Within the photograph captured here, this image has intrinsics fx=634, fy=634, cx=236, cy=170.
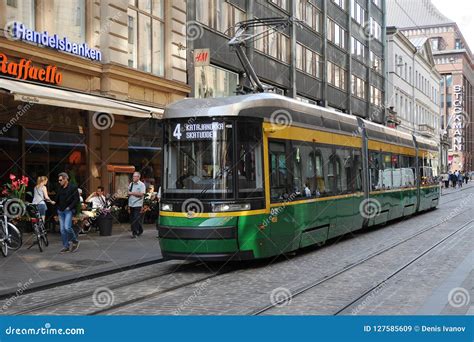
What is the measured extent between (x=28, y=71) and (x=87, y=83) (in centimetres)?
267

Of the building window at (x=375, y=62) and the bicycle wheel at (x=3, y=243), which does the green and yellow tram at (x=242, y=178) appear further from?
the building window at (x=375, y=62)

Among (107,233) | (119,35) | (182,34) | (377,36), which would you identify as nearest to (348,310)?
(107,233)

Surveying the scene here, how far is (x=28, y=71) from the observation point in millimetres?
16547

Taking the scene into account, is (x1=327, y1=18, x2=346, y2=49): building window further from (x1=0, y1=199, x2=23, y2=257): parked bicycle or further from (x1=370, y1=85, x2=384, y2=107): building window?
(x1=0, y1=199, x2=23, y2=257): parked bicycle

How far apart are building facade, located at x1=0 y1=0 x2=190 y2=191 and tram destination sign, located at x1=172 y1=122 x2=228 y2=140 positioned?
455cm

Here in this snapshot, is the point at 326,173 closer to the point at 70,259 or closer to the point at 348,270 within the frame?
the point at 348,270

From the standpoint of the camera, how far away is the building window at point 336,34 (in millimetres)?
42875

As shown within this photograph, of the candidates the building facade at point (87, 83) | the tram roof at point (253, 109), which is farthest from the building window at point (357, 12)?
the tram roof at point (253, 109)

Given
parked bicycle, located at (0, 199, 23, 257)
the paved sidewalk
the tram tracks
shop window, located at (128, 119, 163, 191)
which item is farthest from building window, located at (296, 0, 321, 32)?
parked bicycle, located at (0, 199, 23, 257)

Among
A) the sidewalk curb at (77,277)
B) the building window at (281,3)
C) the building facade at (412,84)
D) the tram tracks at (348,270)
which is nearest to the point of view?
the tram tracks at (348,270)

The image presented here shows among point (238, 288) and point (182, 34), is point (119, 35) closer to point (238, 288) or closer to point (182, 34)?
point (182, 34)

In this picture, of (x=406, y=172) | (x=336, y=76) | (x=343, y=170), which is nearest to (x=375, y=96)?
(x=336, y=76)

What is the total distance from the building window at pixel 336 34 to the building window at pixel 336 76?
5.69 feet

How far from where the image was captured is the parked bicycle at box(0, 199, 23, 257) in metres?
12.6
